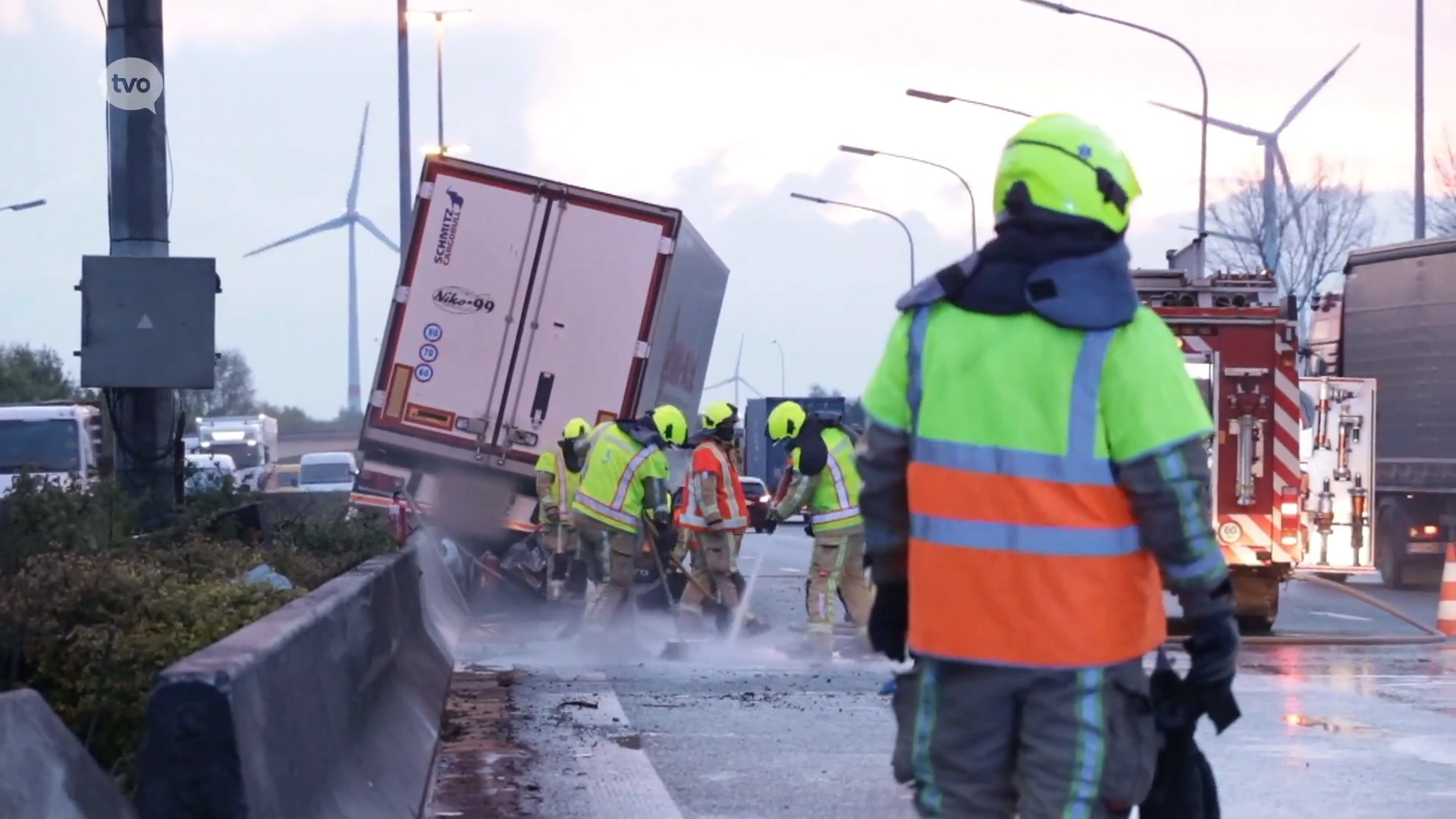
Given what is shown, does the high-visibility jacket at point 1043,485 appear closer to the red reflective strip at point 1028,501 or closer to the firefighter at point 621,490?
the red reflective strip at point 1028,501

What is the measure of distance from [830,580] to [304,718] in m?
8.76

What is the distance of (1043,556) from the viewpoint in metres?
3.81

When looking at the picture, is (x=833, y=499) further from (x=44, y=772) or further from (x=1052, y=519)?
(x=44, y=772)

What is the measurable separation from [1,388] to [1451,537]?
96.7 ft

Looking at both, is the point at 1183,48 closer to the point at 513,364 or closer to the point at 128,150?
the point at 513,364

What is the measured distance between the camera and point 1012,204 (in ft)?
13.1

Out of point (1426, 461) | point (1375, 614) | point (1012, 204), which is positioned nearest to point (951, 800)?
point (1012, 204)

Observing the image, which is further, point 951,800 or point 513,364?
point 513,364

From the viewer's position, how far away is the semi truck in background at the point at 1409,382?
22.5 meters

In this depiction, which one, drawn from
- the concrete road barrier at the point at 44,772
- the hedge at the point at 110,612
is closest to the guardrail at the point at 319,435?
the hedge at the point at 110,612

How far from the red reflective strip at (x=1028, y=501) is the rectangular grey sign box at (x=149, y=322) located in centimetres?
921

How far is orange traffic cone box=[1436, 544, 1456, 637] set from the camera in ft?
51.0

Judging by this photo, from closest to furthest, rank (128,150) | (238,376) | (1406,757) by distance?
(1406,757) → (128,150) → (238,376)

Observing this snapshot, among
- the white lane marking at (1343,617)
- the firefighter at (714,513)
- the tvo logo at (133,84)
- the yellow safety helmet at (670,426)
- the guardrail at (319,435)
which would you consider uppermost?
the tvo logo at (133,84)
